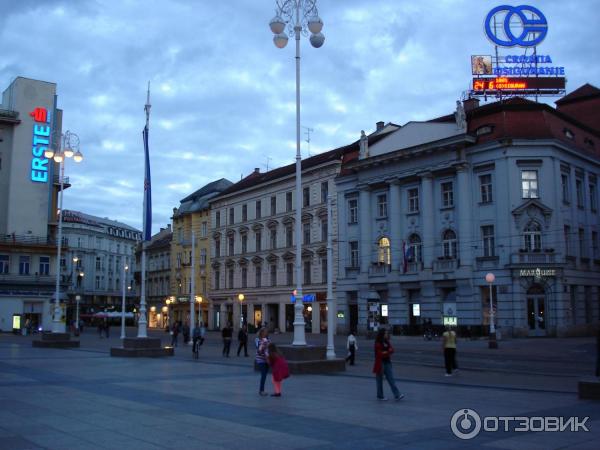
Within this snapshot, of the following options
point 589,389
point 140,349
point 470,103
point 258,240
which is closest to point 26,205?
point 258,240

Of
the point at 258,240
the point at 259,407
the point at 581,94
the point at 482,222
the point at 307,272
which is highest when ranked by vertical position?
the point at 581,94

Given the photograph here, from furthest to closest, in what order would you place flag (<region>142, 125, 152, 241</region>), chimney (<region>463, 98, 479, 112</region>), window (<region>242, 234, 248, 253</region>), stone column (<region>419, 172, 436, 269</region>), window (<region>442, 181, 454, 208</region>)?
1. window (<region>242, 234, 248, 253</region>)
2. chimney (<region>463, 98, 479, 112</region>)
3. stone column (<region>419, 172, 436, 269</region>)
4. window (<region>442, 181, 454, 208</region>)
5. flag (<region>142, 125, 152, 241</region>)

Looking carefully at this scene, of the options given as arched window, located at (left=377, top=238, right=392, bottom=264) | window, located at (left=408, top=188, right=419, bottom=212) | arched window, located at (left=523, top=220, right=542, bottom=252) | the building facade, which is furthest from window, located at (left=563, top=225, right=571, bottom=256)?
the building facade

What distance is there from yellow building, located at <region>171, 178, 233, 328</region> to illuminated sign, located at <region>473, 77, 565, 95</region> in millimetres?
36692

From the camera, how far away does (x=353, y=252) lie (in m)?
56.2

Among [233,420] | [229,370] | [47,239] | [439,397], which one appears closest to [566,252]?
[229,370]

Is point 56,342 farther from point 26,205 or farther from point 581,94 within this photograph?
point 581,94

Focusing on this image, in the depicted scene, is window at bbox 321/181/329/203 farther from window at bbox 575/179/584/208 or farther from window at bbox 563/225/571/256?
window at bbox 563/225/571/256

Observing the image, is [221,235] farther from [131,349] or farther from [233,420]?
[233,420]

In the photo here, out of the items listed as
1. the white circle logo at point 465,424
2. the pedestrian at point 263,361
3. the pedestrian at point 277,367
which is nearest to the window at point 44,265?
the pedestrian at point 263,361

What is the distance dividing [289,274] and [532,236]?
26053mm

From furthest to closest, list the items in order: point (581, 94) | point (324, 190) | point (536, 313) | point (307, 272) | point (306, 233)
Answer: point (306, 233) < point (307, 272) < point (324, 190) < point (581, 94) < point (536, 313)

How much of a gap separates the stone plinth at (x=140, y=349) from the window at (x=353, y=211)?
1165 inches

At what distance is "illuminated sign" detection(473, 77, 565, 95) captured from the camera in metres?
52.7
